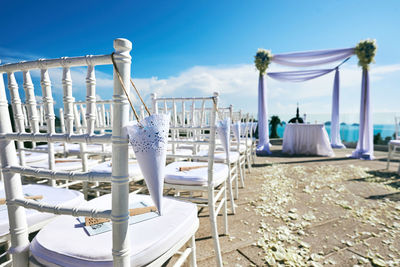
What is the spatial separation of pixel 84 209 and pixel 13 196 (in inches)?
10.7

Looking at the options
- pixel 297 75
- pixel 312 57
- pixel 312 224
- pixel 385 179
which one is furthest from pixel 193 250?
pixel 297 75

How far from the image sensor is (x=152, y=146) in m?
0.49

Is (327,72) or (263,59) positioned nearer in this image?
(263,59)

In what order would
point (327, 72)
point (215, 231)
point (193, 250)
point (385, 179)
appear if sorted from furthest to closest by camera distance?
point (327, 72) → point (385, 179) → point (215, 231) → point (193, 250)

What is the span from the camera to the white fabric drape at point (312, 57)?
5309 millimetres

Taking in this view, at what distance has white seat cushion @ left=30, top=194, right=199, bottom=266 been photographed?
564 mm

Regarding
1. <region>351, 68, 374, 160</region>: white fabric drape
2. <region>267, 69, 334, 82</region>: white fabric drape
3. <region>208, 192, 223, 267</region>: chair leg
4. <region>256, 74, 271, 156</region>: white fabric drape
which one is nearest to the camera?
<region>208, 192, 223, 267</region>: chair leg

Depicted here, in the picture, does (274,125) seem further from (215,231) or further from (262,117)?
(215,231)

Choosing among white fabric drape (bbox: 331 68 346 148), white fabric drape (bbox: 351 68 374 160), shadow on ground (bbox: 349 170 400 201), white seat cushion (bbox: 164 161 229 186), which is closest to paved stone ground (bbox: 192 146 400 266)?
shadow on ground (bbox: 349 170 400 201)

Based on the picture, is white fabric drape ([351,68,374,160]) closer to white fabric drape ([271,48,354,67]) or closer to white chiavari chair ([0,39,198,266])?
white fabric drape ([271,48,354,67])

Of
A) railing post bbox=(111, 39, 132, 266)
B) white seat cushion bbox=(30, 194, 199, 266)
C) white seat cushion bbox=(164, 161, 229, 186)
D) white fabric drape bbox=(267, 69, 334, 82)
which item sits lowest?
white seat cushion bbox=(30, 194, 199, 266)

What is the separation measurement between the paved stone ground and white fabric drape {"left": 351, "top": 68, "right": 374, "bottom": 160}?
1.93 m

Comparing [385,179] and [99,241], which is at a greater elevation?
[99,241]

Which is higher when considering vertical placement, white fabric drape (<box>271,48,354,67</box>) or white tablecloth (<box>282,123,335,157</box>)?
white fabric drape (<box>271,48,354,67</box>)
